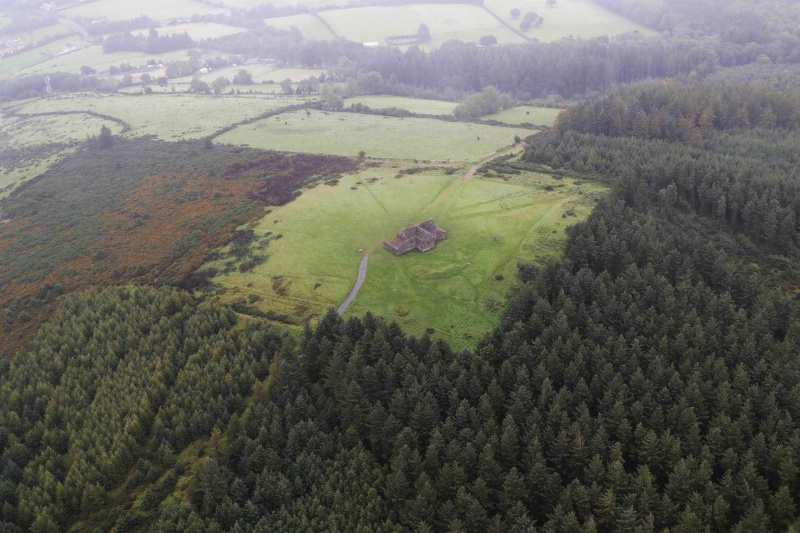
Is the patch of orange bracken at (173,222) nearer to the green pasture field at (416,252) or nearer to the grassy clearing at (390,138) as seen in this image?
the green pasture field at (416,252)

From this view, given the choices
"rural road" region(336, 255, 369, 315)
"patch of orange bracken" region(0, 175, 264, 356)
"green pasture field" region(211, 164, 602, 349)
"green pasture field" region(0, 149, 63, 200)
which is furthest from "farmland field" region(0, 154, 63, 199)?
"rural road" region(336, 255, 369, 315)

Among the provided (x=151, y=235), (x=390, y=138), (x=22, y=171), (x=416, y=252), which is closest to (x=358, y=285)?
(x=416, y=252)

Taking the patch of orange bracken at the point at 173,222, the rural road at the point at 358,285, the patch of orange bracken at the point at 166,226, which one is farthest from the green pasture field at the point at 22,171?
the rural road at the point at 358,285

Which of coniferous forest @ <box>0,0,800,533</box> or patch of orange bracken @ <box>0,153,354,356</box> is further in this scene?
patch of orange bracken @ <box>0,153,354,356</box>

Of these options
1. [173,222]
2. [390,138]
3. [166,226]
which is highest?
[390,138]

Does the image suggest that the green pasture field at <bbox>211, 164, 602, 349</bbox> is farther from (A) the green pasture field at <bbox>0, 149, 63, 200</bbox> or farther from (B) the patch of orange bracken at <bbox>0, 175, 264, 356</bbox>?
(A) the green pasture field at <bbox>0, 149, 63, 200</bbox>

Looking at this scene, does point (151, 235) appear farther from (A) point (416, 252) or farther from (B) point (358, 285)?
(A) point (416, 252)

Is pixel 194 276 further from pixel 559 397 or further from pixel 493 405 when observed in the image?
pixel 559 397
